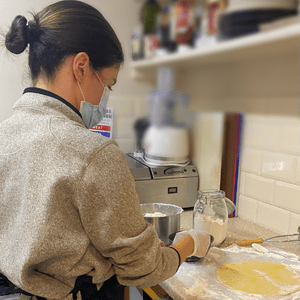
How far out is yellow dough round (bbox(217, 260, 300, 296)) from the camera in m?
0.71

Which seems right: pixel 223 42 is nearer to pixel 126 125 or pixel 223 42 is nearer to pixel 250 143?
pixel 250 143

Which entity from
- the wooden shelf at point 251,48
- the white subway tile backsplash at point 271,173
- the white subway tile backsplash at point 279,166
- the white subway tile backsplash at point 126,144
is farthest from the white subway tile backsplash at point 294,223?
the white subway tile backsplash at point 126,144

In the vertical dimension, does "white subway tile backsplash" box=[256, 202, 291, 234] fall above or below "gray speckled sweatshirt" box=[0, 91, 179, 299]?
below

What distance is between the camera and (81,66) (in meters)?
0.64

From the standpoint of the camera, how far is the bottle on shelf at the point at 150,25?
0.93 metres

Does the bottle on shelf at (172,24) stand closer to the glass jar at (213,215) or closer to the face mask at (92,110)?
the face mask at (92,110)

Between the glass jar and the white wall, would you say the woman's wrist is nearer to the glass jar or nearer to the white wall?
the glass jar

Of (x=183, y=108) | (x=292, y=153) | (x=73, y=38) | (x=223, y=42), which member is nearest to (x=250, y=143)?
(x=292, y=153)

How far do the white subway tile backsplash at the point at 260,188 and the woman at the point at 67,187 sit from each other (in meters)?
0.53

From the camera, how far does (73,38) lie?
0.62 metres

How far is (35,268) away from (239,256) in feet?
1.87

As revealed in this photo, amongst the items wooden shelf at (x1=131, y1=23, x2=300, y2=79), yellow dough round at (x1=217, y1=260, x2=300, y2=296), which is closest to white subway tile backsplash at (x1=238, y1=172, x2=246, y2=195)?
yellow dough round at (x1=217, y1=260, x2=300, y2=296)

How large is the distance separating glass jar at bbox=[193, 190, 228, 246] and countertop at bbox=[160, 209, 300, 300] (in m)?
0.05

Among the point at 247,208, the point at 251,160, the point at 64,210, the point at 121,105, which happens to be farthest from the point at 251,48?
the point at 121,105
